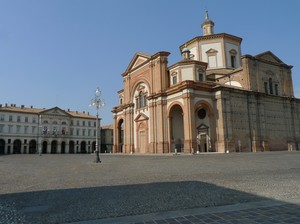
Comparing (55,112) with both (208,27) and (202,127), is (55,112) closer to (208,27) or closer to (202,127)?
(208,27)

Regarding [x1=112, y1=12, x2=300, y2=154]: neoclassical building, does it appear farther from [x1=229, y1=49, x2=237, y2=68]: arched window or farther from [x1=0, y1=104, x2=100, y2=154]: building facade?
[x1=0, y1=104, x2=100, y2=154]: building facade

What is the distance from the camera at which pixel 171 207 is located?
5.05 meters

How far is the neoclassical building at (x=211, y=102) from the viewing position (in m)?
33.4

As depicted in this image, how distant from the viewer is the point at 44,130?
71812mm

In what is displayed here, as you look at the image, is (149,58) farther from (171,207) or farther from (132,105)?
(171,207)

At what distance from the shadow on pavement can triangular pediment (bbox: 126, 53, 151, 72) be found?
3613 cm

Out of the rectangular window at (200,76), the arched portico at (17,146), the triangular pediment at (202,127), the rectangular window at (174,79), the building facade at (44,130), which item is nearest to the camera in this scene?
the triangular pediment at (202,127)

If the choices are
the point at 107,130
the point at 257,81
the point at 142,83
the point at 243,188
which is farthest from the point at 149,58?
the point at 107,130

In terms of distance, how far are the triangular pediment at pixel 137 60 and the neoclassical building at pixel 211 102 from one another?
0.18m

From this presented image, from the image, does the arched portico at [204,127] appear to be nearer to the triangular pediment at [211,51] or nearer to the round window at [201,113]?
the round window at [201,113]

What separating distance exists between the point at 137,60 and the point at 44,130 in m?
41.1

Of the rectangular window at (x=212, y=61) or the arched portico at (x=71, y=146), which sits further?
the arched portico at (x=71, y=146)

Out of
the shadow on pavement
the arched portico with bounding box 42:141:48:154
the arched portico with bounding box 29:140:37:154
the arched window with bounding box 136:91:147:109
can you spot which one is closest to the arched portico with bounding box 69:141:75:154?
the arched portico with bounding box 42:141:48:154

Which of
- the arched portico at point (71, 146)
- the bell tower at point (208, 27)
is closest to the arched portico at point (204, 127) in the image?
the bell tower at point (208, 27)
